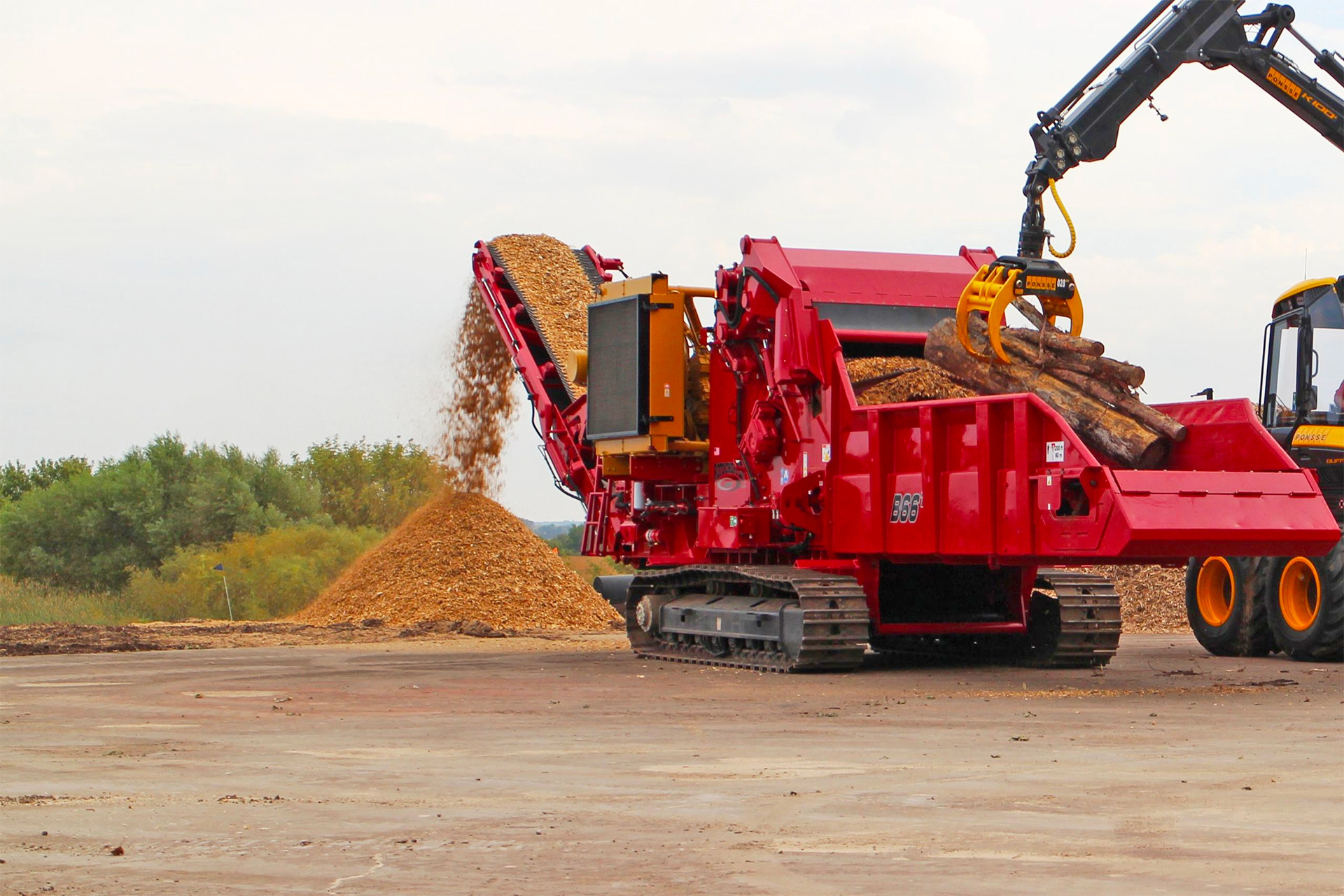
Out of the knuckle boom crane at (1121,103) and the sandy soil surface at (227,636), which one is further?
the sandy soil surface at (227,636)

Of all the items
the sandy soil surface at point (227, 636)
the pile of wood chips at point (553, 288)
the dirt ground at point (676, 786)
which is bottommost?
the dirt ground at point (676, 786)

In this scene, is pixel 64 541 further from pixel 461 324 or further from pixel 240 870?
pixel 240 870

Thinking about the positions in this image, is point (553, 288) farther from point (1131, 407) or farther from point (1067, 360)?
point (1131, 407)

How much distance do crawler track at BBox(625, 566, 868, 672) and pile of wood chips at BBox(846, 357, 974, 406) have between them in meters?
1.57

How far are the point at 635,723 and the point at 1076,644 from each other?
570 centimetres

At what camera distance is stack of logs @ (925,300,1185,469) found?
43.5 feet

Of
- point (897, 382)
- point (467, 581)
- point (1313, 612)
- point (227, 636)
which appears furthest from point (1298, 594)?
point (227, 636)

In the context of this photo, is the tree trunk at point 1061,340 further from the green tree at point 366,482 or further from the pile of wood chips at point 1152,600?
the green tree at point 366,482

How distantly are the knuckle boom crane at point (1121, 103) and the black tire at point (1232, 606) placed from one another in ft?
14.1

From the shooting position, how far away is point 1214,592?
59.9 ft

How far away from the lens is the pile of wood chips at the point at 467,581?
21828 mm

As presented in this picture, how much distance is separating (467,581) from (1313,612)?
33.6 feet

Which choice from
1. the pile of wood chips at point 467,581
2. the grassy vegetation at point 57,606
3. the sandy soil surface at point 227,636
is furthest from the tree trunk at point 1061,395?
the grassy vegetation at point 57,606

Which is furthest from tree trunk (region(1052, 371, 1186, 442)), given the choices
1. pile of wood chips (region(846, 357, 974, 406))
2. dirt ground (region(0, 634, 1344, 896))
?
dirt ground (region(0, 634, 1344, 896))
